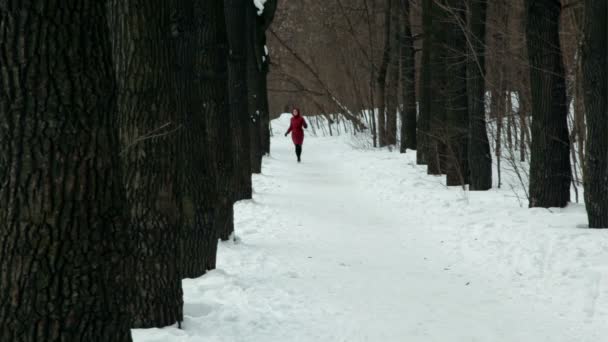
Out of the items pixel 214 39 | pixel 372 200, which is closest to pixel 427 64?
pixel 372 200

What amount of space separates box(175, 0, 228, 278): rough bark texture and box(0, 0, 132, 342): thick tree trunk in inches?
106

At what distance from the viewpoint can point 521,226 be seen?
8.76 metres

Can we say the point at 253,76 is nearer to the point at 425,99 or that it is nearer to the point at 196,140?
the point at 425,99

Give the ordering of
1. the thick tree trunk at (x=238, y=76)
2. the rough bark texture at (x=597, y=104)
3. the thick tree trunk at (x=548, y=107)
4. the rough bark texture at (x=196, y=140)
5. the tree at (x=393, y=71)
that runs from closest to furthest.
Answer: the rough bark texture at (x=196, y=140) < the rough bark texture at (x=597, y=104) < the thick tree trunk at (x=548, y=107) < the thick tree trunk at (x=238, y=76) < the tree at (x=393, y=71)

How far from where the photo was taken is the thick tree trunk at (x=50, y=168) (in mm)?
3018

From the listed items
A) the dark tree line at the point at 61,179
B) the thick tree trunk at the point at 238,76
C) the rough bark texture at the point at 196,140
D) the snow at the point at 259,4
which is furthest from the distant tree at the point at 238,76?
the dark tree line at the point at 61,179

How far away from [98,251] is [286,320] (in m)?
2.88

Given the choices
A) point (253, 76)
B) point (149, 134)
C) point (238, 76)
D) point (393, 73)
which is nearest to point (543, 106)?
point (238, 76)

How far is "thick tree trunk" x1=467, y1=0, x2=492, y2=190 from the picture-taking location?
13.2 m

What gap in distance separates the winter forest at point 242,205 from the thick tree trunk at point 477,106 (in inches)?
1.7

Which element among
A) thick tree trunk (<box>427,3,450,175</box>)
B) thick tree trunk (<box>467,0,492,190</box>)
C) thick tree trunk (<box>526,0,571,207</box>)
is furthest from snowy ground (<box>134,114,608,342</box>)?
thick tree trunk (<box>427,3,450,175</box>)

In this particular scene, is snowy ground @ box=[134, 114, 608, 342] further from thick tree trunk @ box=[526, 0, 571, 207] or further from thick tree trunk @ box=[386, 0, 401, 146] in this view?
thick tree trunk @ box=[386, 0, 401, 146]

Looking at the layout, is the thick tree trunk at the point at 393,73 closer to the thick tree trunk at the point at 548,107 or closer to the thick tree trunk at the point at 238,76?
the thick tree trunk at the point at 238,76

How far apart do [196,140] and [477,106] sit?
318 inches
